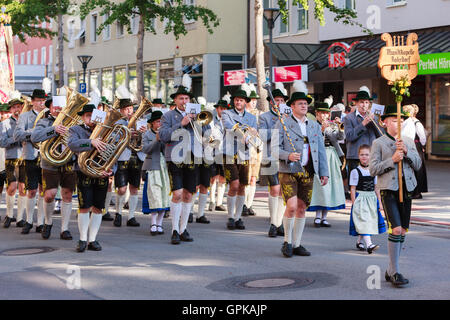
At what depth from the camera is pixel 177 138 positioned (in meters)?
10.5

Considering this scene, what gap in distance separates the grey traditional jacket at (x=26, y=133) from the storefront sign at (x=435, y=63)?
14.1 m

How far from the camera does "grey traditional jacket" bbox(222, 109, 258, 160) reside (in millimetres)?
12023

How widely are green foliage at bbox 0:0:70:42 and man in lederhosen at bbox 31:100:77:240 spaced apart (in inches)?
798

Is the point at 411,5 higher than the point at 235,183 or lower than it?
higher

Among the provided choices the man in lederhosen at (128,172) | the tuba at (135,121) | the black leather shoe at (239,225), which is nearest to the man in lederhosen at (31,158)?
the man in lederhosen at (128,172)

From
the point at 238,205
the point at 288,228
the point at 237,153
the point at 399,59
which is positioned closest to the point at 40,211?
the point at 238,205

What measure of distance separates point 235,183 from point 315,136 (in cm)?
277

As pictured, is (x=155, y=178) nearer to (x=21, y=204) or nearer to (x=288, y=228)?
(x=21, y=204)

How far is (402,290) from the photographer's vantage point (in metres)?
7.18

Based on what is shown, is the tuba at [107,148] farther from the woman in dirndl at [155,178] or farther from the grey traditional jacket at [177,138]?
the woman in dirndl at [155,178]

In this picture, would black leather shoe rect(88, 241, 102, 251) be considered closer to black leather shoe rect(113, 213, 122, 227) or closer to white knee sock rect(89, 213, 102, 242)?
white knee sock rect(89, 213, 102, 242)
